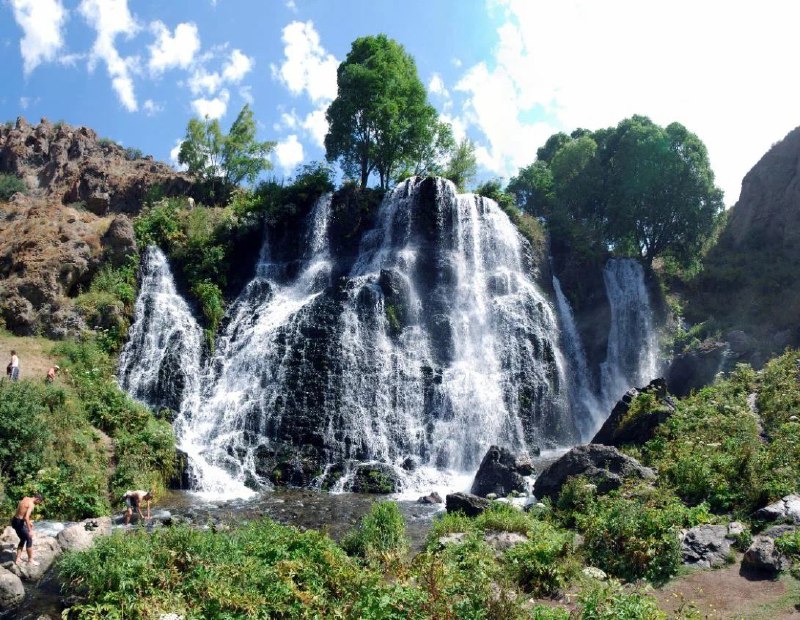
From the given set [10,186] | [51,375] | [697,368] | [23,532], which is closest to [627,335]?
[697,368]

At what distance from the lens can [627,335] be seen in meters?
29.5

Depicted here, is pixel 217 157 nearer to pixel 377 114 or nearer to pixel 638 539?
pixel 377 114

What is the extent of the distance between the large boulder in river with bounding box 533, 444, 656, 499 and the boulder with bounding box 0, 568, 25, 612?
10939 mm

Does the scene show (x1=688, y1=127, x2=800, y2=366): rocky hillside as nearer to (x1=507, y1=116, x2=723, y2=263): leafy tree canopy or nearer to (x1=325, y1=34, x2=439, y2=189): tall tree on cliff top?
(x1=507, y1=116, x2=723, y2=263): leafy tree canopy

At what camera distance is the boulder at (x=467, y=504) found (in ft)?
45.9

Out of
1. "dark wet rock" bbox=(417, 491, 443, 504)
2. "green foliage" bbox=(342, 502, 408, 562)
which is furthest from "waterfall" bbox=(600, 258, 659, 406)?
"green foliage" bbox=(342, 502, 408, 562)

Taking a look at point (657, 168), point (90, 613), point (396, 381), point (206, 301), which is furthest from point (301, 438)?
point (657, 168)

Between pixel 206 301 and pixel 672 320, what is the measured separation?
22455 millimetres

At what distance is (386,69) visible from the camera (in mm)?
32844

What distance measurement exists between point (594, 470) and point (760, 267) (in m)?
23.4

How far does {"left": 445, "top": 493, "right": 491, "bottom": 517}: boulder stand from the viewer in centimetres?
1400

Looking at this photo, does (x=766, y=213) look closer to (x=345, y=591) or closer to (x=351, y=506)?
(x=351, y=506)

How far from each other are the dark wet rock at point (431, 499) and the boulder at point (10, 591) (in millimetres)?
9552

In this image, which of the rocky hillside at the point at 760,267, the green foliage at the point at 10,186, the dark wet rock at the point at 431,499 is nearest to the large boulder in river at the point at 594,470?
the dark wet rock at the point at 431,499
